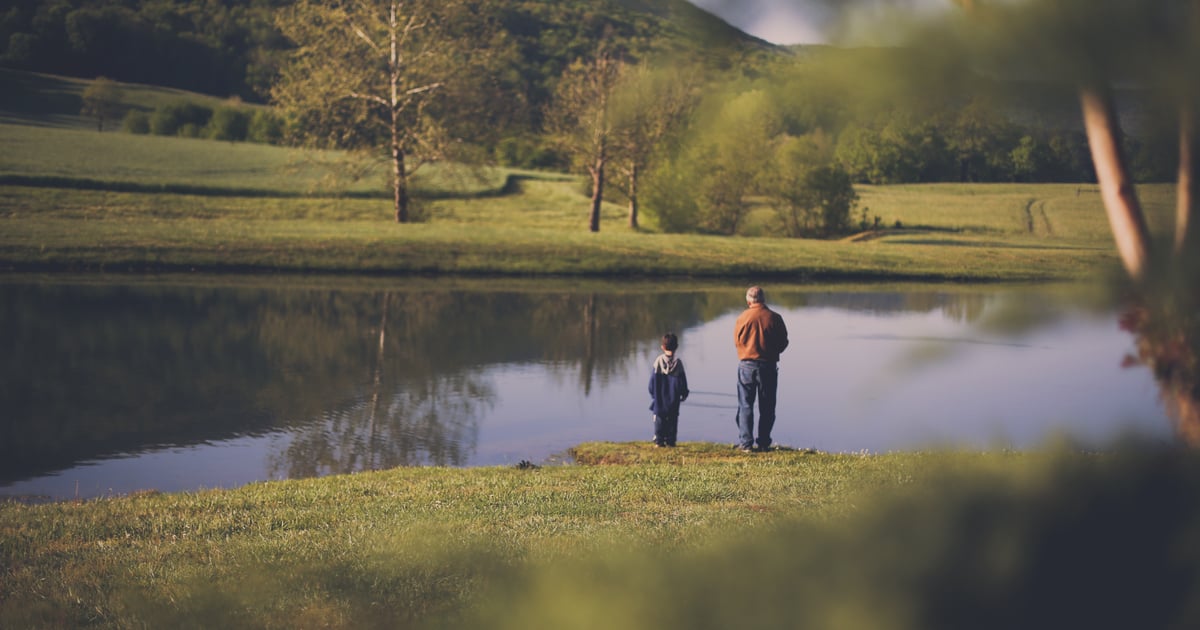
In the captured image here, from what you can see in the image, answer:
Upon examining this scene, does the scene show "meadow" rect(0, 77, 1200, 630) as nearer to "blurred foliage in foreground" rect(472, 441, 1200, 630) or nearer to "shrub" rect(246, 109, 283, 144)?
"blurred foliage in foreground" rect(472, 441, 1200, 630)

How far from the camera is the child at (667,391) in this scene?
42.3 ft

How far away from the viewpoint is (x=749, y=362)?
1277 cm

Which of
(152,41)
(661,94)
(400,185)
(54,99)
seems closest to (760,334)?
(661,94)

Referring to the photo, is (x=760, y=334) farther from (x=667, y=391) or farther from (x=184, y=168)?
(x=184, y=168)

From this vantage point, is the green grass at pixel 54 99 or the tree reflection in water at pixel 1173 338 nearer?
the tree reflection in water at pixel 1173 338

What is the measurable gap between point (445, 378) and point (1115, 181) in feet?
53.7

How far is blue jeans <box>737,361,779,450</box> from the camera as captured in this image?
12.7 metres

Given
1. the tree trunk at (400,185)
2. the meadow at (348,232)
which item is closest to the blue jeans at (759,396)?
the meadow at (348,232)

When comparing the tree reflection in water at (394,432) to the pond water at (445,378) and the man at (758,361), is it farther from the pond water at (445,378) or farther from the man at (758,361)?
the man at (758,361)

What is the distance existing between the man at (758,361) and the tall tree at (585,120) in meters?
39.0

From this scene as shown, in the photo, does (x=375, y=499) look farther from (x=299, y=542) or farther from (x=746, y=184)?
(x=746, y=184)

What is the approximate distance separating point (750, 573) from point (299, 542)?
561cm

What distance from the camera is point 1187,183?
6.12 feet

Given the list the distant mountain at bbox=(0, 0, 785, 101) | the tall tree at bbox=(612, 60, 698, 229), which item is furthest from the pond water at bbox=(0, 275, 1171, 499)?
the distant mountain at bbox=(0, 0, 785, 101)
